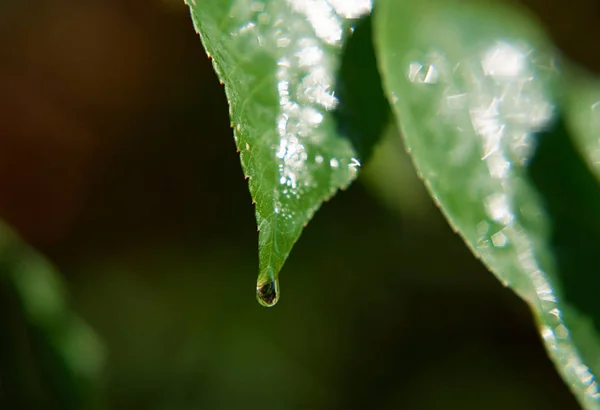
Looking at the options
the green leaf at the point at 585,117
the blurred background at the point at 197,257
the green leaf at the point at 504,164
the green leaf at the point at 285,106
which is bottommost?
the blurred background at the point at 197,257

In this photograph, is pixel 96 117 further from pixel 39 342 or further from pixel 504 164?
pixel 504 164

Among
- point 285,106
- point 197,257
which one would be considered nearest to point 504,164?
point 285,106

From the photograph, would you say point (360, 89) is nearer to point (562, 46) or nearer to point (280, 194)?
point (280, 194)

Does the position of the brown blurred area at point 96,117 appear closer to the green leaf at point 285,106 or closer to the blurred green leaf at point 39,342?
the blurred green leaf at point 39,342

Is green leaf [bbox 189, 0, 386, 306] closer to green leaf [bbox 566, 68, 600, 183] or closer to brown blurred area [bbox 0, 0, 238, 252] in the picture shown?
green leaf [bbox 566, 68, 600, 183]

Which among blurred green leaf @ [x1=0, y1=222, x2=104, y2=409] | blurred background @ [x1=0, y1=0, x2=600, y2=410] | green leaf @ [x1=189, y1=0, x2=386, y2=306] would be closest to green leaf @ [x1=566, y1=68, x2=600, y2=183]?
green leaf @ [x1=189, y1=0, x2=386, y2=306]

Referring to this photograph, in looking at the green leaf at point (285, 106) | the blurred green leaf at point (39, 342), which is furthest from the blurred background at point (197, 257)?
the green leaf at point (285, 106)
